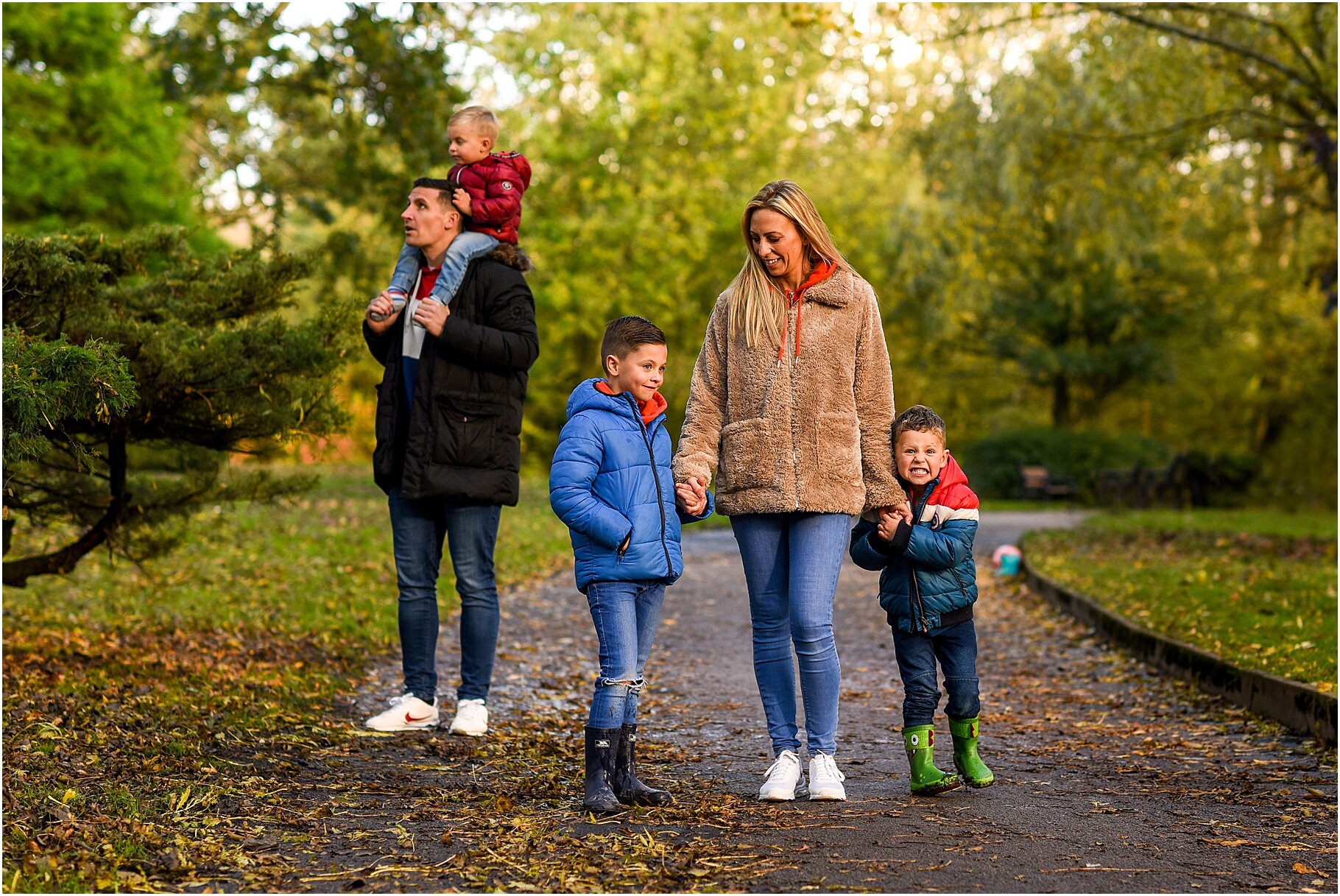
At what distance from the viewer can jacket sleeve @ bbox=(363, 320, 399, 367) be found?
18.9 feet

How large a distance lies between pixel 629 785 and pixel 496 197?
2.57 metres

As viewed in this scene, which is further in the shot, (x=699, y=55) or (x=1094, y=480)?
(x=699, y=55)

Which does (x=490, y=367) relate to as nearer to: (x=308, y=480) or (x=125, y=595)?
(x=308, y=480)

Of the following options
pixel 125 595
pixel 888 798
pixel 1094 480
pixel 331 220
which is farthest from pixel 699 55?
pixel 888 798

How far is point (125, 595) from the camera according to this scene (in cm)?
994

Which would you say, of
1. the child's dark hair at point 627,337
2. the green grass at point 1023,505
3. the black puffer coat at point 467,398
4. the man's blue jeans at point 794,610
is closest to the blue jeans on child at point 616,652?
the man's blue jeans at point 794,610

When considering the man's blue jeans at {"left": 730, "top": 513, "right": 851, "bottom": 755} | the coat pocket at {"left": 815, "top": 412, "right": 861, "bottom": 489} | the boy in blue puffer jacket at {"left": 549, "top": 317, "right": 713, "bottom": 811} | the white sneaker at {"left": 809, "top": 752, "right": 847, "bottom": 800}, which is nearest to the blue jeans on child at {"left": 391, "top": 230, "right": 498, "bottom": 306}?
the boy in blue puffer jacket at {"left": 549, "top": 317, "right": 713, "bottom": 811}

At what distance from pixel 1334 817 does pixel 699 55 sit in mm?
29676

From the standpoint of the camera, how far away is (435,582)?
5887mm

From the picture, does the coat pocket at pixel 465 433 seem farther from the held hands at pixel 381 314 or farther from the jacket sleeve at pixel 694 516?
the jacket sleeve at pixel 694 516

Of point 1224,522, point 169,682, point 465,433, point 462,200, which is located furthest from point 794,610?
point 1224,522

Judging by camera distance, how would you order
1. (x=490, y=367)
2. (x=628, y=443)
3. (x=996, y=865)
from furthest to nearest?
(x=490, y=367) < (x=628, y=443) < (x=996, y=865)

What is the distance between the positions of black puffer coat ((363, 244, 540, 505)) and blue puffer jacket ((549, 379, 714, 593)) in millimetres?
1036

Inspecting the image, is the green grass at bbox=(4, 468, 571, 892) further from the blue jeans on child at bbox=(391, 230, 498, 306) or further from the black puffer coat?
the blue jeans on child at bbox=(391, 230, 498, 306)
